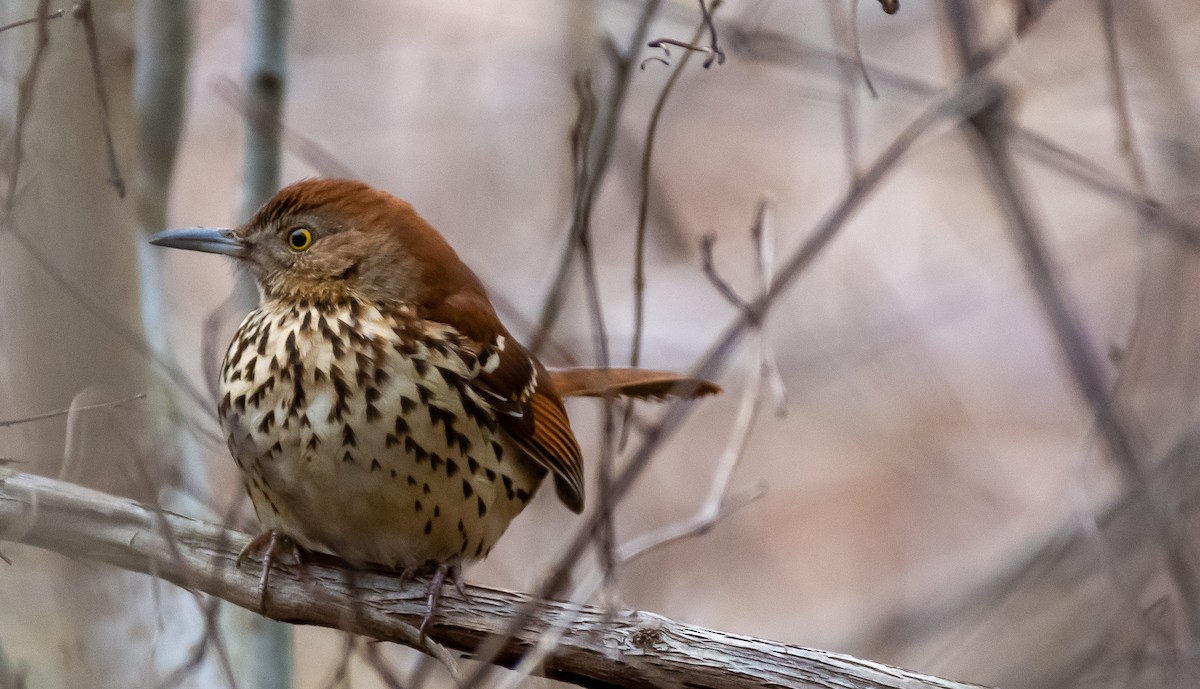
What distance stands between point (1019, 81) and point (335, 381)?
8.89ft

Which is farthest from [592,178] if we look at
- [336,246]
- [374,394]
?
[374,394]

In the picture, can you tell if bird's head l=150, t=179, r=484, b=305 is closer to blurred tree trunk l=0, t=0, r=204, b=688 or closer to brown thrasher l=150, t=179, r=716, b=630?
brown thrasher l=150, t=179, r=716, b=630

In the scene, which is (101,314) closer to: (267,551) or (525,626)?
(267,551)

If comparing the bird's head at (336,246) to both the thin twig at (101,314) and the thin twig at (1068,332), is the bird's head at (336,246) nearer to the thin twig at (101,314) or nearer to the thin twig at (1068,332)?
the thin twig at (101,314)

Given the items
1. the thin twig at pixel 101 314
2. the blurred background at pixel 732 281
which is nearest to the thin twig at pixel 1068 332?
the blurred background at pixel 732 281

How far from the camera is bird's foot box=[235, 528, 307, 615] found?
2.62 m

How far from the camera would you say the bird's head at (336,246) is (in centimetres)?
299

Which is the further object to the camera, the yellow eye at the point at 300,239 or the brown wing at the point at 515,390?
the yellow eye at the point at 300,239

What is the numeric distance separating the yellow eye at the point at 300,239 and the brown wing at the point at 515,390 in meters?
0.36

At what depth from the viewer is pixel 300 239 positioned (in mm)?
3059

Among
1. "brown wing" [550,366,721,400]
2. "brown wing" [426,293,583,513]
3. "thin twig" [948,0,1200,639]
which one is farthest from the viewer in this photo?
"brown wing" [550,366,721,400]

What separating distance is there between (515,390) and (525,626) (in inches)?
27.0

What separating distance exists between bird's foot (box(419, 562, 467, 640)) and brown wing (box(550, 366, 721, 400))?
0.58 meters

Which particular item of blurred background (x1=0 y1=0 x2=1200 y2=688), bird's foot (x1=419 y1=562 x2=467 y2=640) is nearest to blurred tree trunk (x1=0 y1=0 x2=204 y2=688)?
blurred background (x1=0 y1=0 x2=1200 y2=688)
